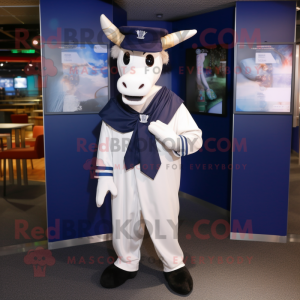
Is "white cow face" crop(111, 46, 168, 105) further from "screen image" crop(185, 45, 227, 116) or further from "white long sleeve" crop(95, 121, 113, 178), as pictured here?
"screen image" crop(185, 45, 227, 116)

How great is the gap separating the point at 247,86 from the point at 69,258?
2.13 metres

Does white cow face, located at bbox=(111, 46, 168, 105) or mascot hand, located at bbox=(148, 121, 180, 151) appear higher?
white cow face, located at bbox=(111, 46, 168, 105)

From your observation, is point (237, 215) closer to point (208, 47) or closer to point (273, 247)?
point (273, 247)

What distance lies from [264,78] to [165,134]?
1349mm

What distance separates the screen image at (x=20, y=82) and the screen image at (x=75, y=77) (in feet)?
41.9

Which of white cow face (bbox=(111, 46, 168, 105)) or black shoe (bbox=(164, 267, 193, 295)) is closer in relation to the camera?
white cow face (bbox=(111, 46, 168, 105))

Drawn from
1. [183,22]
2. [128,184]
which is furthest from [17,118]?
[128,184]

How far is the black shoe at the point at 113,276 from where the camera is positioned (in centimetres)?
260

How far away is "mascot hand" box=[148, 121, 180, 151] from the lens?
90.5 inches

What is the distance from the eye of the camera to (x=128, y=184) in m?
2.51

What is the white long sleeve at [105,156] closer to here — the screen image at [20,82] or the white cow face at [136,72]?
the white cow face at [136,72]

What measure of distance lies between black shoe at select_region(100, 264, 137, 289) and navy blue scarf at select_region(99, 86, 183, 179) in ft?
2.61

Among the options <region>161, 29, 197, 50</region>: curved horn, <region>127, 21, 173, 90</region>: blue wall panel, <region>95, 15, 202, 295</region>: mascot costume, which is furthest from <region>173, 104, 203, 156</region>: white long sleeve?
<region>127, 21, 173, 90</region>: blue wall panel

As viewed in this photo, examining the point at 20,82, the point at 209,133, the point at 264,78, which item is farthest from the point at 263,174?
the point at 20,82
